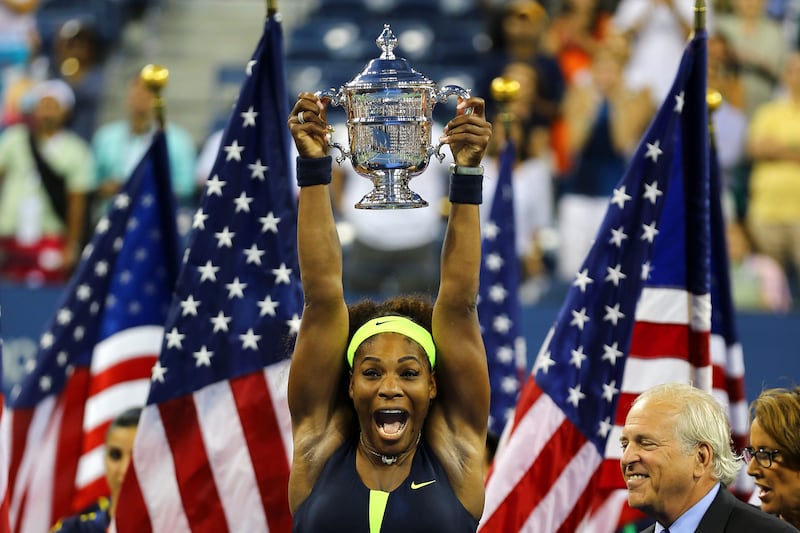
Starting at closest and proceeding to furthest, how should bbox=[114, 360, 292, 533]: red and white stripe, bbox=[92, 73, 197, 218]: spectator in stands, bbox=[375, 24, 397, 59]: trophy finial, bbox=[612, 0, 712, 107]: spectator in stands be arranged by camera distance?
bbox=[375, 24, 397, 59]: trophy finial
bbox=[114, 360, 292, 533]: red and white stripe
bbox=[92, 73, 197, 218]: spectator in stands
bbox=[612, 0, 712, 107]: spectator in stands

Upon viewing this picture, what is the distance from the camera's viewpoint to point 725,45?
10.9 meters

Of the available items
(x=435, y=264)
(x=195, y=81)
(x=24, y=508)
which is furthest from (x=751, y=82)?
(x=24, y=508)

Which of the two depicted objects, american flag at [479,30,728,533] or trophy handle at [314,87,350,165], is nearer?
trophy handle at [314,87,350,165]

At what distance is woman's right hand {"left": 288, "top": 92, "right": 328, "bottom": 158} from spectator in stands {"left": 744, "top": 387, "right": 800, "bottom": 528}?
1.62m

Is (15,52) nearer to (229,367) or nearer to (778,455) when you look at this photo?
(229,367)

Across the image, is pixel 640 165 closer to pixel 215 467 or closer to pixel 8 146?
pixel 215 467

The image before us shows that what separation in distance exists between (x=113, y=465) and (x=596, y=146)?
192 inches

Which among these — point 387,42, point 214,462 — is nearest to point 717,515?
point 387,42

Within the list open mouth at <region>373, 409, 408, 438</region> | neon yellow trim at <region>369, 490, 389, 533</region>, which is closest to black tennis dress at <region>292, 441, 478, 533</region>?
neon yellow trim at <region>369, 490, 389, 533</region>

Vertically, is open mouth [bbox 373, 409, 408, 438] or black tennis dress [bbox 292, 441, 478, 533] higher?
open mouth [bbox 373, 409, 408, 438]

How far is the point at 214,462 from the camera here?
18.7 ft

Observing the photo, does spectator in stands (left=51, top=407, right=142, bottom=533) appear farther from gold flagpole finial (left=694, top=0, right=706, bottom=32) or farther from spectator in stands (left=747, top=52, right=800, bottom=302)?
spectator in stands (left=747, top=52, right=800, bottom=302)

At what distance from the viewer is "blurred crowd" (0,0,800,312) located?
10.1 metres

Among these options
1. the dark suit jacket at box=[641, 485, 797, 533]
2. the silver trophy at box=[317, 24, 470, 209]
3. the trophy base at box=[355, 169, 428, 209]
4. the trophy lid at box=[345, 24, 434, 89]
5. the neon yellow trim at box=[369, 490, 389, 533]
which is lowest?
the dark suit jacket at box=[641, 485, 797, 533]
